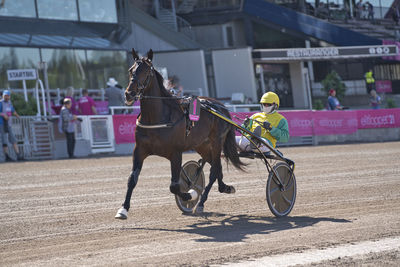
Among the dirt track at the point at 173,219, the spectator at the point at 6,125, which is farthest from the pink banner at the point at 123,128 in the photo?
the dirt track at the point at 173,219

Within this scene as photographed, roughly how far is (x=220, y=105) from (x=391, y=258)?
4.13 meters

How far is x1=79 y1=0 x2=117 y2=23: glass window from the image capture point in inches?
1043

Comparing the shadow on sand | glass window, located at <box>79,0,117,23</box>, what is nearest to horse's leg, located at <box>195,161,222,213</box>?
the shadow on sand

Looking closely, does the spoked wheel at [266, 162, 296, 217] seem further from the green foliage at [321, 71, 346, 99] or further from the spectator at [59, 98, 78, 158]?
the green foliage at [321, 71, 346, 99]

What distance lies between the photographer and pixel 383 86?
38531 mm

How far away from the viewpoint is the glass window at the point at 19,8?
925 inches

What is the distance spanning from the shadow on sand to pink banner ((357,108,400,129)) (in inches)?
654

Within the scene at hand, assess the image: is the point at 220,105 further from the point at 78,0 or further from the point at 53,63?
the point at 78,0

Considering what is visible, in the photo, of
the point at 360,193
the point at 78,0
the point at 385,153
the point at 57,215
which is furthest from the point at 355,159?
the point at 78,0

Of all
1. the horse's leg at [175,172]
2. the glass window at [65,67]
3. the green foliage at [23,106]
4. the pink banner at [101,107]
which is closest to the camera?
the horse's leg at [175,172]

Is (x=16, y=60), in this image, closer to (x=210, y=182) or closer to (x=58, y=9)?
(x=58, y=9)

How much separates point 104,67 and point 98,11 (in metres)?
2.62

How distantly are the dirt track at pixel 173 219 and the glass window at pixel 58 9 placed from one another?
1177 centimetres

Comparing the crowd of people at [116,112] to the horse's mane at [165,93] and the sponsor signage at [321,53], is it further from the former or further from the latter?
the sponsor signage at [321,53]
